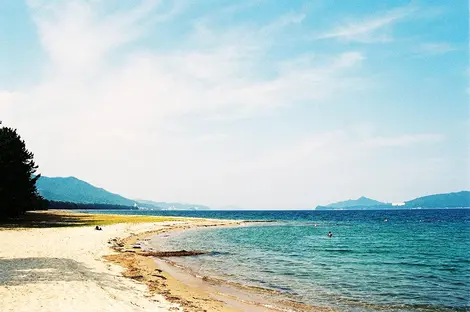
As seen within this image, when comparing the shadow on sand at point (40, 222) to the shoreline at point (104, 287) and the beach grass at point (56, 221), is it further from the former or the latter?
the shoreline at point (104, 287)

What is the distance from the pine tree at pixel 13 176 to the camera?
51938 mm

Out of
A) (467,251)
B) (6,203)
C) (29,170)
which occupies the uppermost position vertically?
(29,170)

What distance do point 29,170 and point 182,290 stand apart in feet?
181

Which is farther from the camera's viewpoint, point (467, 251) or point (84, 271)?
point (467, 251)

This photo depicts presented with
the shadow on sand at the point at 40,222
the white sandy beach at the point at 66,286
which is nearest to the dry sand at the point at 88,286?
the white sandy beach at the point at 66,286

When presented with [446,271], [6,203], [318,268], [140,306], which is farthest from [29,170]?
[446,271]

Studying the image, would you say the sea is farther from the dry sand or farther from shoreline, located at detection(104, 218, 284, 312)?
the dry sand

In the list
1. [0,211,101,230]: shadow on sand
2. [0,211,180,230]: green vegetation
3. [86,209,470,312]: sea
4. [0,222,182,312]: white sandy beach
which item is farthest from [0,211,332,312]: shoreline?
[0,211,180,230]: green vegetation

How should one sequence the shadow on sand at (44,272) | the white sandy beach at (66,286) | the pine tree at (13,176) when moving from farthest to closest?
the pine tree at (13,176) → the shadow on sand at (44,272) → the white sandy beach at (66,286)

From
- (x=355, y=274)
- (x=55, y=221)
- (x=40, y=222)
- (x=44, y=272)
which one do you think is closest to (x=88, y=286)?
(x=44, y=272)

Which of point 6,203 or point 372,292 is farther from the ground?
point 6,203

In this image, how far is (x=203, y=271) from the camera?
2594 cm

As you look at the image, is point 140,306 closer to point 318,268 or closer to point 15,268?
point 15,268

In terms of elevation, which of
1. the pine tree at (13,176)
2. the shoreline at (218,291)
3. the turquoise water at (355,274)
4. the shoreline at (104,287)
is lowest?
the turquoise water at (355,274)
